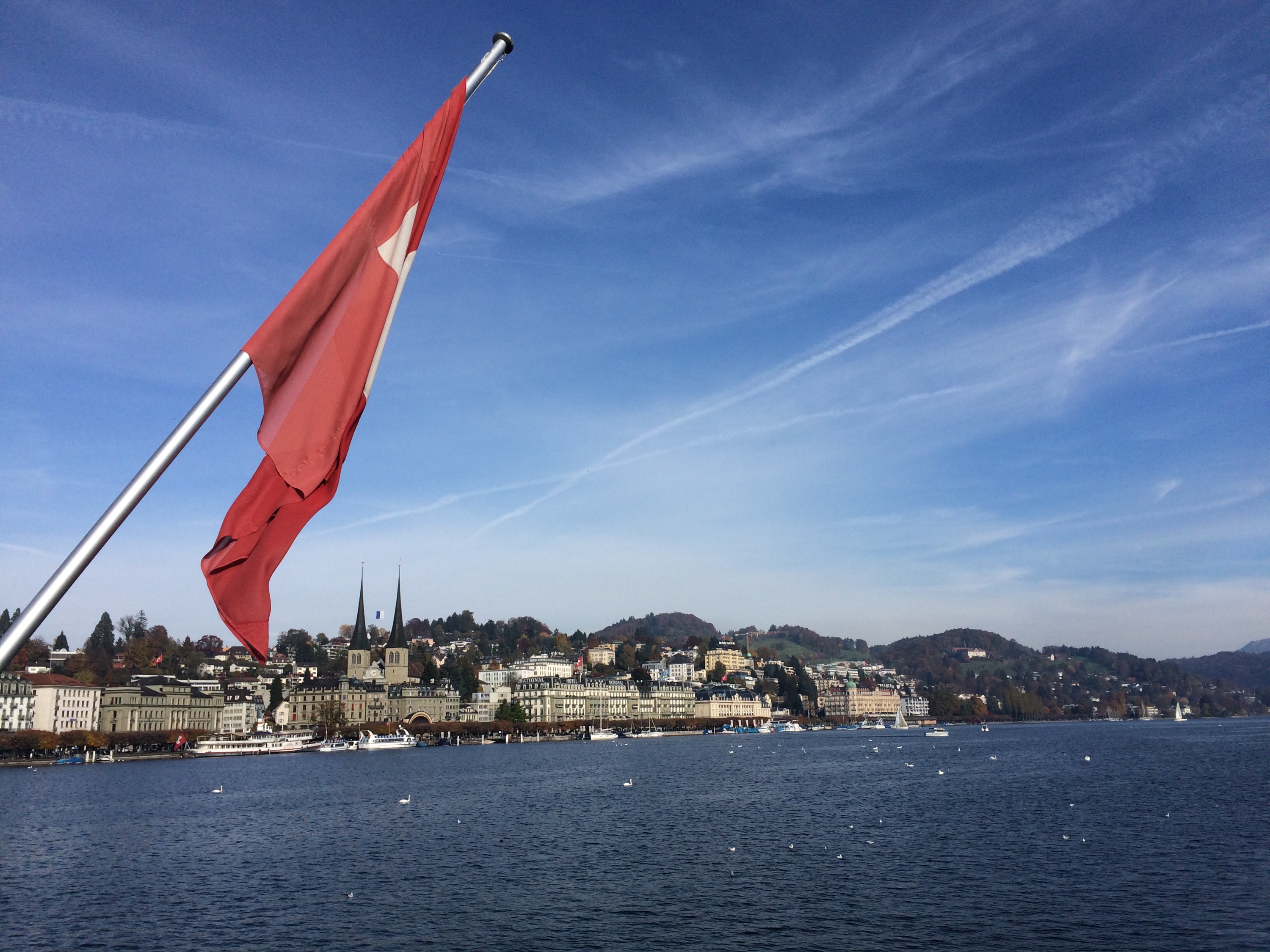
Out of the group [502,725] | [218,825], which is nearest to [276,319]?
[218,825]

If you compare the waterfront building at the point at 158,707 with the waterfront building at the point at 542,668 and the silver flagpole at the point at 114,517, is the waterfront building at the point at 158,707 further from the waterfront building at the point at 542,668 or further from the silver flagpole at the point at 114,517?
the silver flagpole at the point at 114,517

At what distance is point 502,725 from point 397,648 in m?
20.8

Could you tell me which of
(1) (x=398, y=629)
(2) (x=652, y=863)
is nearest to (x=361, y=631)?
(1) (x=398, y=629)

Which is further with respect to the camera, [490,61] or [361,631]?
[361,631]

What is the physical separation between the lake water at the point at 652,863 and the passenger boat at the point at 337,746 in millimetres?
50402

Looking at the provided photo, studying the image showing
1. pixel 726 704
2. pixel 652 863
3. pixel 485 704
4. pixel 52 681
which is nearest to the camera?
pixel 652 863

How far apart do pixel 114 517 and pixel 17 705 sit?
120 metres

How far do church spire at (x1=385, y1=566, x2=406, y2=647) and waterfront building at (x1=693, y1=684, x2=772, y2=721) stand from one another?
212 feet

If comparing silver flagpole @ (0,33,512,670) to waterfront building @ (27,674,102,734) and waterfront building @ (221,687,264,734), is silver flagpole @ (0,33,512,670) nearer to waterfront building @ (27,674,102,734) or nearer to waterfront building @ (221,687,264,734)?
waterfront building @ (27,674,102,734)

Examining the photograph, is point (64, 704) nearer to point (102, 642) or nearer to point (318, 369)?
point (102, 642)

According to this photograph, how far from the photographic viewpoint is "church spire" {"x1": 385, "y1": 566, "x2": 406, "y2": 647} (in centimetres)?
14488

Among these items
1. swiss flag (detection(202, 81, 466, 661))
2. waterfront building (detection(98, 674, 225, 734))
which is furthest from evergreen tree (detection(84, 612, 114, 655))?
swiss flag (detection(202, 81, 466, 661))

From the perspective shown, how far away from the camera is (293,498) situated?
615 cm

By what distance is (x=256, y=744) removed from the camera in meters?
107
